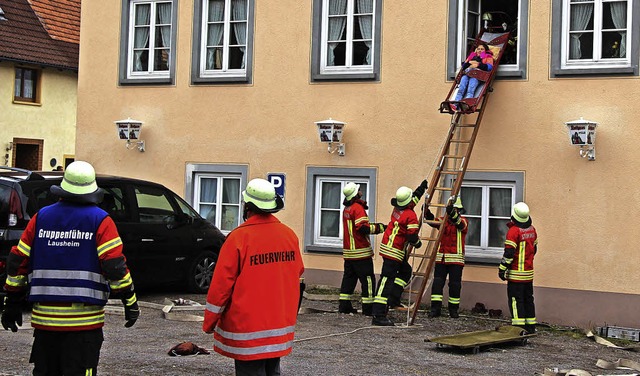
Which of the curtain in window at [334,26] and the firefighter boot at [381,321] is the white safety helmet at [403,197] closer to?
the firefighter boot at [381,321]

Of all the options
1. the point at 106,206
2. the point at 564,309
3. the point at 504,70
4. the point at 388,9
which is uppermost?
the point at 388,9

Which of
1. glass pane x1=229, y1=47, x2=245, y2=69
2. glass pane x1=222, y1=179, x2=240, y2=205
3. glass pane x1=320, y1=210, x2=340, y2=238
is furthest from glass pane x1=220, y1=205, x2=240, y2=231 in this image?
glass pane x1=229, y1=47, x2=245, y2=69

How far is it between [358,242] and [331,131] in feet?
9.21

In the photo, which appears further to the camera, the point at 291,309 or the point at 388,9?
the point at 388,9

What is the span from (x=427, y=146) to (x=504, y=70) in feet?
5.32

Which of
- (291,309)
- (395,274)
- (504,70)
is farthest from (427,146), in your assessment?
(291,309)

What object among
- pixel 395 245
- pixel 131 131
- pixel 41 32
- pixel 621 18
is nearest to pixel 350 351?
pixel 395 245

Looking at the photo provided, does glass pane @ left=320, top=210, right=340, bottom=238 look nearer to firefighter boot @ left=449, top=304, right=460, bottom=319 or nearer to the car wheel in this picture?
the car wheel

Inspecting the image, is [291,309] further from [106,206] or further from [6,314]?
[106,206]

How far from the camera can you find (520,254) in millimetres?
13125

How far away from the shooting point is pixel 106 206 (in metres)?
14.0

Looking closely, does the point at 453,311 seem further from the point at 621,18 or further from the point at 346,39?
the point at 346,39

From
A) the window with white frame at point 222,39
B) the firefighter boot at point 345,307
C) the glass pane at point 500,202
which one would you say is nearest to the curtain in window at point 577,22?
the glass pane at point 500,202

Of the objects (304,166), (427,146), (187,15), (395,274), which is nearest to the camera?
(395,274)
